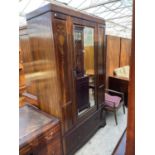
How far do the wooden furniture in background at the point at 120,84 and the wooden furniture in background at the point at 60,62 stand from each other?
1.49 metres

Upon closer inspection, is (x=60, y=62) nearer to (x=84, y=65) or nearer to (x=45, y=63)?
(x=45, y=63)

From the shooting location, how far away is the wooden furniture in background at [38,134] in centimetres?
128

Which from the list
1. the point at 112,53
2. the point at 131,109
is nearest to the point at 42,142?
the point at 131,109

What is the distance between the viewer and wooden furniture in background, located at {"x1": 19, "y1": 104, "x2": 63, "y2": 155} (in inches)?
50.3

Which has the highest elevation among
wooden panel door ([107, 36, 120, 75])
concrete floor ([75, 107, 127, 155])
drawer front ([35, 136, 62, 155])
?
wooden panel door ([107, 36, 120, 75])

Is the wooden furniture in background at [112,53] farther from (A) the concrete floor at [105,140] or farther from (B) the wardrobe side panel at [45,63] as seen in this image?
(B) the wardrobe side panel at [45,63]

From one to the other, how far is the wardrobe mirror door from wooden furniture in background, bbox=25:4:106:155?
0.13 ft

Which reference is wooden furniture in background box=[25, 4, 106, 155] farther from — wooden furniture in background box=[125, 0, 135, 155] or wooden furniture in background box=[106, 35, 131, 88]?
wooden furniture in background box=[106, 35, 131, 88]

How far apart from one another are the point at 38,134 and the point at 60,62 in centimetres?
78

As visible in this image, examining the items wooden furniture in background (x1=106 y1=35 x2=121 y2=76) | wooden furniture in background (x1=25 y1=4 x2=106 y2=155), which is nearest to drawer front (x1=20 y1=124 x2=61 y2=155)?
wooden furniture in background (x1=25 y1=4 x2=106 y2=155)

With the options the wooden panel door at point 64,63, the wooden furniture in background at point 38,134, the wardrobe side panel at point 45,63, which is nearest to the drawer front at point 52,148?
the wooden furniture in background at point 38,134
